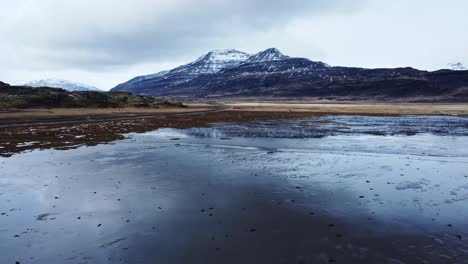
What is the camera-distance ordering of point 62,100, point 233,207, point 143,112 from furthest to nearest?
point 62,100 → point 143,112 → point 233,207

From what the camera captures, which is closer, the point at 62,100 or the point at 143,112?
the point at 143,112

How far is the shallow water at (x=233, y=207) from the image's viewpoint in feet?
32.3

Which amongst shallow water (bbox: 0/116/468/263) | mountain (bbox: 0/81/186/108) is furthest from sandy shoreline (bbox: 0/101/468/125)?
shallow water (bbox: 0/116/468/263)

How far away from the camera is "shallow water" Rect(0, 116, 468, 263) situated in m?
9.86

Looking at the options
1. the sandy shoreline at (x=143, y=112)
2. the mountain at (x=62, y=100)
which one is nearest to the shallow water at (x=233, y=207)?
the sandy shoreline at (x=143, y=112)

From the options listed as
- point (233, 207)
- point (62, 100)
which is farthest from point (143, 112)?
point (233, 207)

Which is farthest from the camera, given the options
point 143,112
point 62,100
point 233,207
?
point 62,100

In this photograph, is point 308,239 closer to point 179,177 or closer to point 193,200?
point 193,200

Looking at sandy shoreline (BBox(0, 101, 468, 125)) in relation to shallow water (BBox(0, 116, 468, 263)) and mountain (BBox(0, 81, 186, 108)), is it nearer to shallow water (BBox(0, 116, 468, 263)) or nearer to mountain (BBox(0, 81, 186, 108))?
mountain (BBox(0, 81, 186, 108))

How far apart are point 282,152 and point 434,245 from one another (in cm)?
1690

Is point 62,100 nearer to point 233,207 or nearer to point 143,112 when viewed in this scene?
point 143,112

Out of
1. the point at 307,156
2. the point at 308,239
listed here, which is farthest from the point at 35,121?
the point at 308,239

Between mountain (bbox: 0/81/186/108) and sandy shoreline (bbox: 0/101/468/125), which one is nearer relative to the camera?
sandy shoreline (bbox: 0/101/468/125)

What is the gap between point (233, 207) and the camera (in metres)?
13.7
